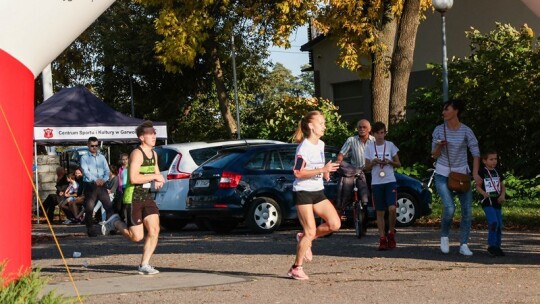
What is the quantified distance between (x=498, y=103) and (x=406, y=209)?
5784 mm

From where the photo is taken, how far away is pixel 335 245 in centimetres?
1612

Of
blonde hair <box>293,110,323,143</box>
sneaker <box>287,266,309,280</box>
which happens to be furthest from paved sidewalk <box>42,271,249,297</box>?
blonde hair <box>293,110,323,143</box>

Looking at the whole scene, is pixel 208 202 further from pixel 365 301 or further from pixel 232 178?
pixel 365 301

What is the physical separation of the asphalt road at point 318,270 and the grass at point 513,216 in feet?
4.21

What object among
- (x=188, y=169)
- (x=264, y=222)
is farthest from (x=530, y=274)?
(x=188, y=169)

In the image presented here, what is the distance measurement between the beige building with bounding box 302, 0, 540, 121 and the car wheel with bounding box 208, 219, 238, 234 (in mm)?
15942

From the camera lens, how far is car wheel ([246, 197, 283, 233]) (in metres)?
19.3

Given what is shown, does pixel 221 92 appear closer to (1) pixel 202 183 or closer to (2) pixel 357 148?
(1) pixel 202 183

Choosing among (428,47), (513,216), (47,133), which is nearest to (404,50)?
(513,216)

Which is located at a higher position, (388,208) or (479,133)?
(479,133)

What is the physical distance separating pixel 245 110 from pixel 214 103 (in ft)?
5.19

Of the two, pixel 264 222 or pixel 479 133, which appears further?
pixel 479 133

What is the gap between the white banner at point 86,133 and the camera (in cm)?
2839

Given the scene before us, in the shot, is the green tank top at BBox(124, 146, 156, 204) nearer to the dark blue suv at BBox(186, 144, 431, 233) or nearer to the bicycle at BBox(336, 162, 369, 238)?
the bicycle at BBox(336, 162, 369, 238)
